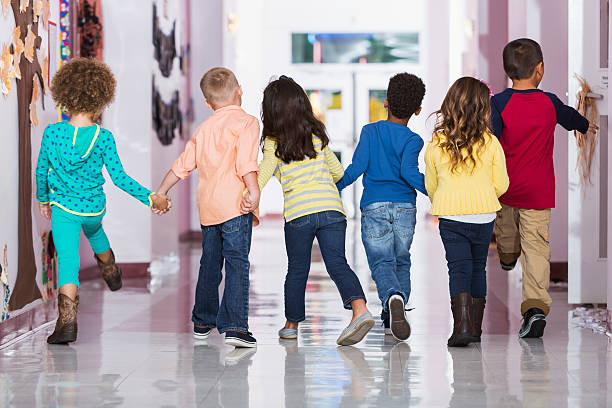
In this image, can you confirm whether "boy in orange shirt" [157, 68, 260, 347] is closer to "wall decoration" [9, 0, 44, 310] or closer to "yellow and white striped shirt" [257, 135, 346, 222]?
"yellow and white striped shirt" [257, 135, 346, 222]

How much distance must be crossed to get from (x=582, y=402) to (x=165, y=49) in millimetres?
5154

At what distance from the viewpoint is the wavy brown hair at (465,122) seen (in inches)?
141

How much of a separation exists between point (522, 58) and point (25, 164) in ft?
6.76

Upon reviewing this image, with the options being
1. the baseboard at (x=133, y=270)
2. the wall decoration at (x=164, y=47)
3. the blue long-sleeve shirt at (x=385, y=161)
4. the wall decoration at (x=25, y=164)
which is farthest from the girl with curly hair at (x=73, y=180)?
the wall decoration at (x=164, y=47)

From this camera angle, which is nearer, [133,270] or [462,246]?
[462,246]

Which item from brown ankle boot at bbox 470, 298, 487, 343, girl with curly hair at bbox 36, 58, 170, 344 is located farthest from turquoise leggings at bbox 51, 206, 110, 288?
brown ankle boot at bbox 470, 298, 487, 343

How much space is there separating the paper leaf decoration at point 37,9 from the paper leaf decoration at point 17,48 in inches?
9.3

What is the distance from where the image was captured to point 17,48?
12.4ft

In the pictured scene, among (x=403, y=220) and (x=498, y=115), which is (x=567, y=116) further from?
(x=403, y=220)

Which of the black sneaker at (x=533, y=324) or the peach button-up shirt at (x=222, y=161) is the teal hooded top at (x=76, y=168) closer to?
the peach button-up shirt at (x=222, y=161)

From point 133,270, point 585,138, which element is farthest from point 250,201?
point 133,270

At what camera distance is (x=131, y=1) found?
622 cm

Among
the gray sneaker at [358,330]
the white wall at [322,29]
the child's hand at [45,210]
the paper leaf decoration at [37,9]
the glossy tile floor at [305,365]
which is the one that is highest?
the white wall at [322,29]

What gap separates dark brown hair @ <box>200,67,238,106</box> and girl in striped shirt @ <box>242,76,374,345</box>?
14cm
